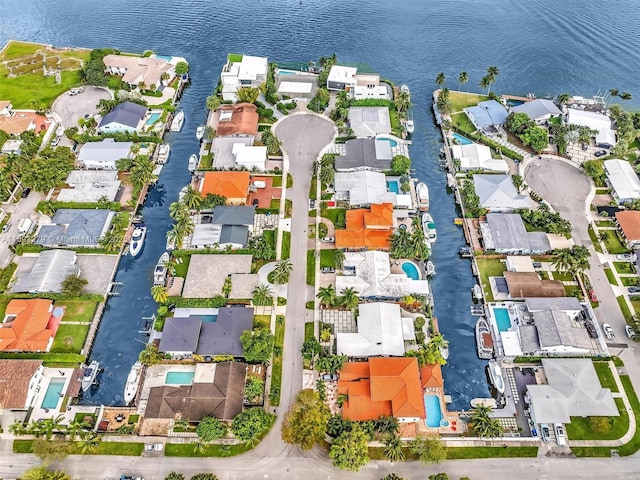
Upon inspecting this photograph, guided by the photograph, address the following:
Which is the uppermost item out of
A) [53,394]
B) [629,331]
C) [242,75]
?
[242,75]

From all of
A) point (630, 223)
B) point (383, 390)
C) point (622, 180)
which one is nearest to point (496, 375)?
point (383, 390)

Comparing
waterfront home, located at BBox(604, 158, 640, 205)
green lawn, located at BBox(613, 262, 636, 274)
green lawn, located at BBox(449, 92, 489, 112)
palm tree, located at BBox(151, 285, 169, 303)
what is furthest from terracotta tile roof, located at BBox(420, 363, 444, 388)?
green lawn, located at BBox(449, 92, 489, 112)

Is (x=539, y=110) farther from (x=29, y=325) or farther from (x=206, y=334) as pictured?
(x=29, y=325)

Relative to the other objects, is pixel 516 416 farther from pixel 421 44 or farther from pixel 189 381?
pixel 421 44

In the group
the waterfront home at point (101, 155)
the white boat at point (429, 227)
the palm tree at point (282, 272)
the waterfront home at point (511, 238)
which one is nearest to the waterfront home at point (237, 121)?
the waterfront home at point (101, 155)

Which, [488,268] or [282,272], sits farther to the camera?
[488,268]

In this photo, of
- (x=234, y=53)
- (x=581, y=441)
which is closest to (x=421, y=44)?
(x=234, y=53)
